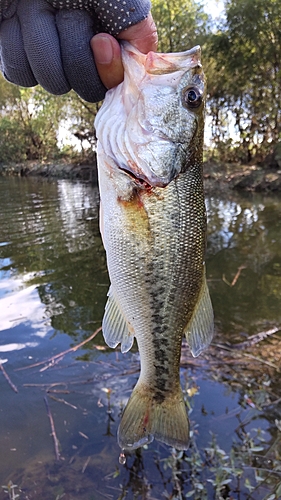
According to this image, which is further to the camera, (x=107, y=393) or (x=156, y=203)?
(x=107, y=393)

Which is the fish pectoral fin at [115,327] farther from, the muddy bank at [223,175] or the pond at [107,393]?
the muddy bank at [223,175]

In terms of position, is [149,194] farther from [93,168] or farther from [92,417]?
[93,168]

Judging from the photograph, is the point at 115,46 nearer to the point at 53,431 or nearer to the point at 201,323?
the point at 201,323

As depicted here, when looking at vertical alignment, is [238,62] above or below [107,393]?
above

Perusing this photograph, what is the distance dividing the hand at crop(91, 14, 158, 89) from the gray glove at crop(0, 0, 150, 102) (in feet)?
0.11

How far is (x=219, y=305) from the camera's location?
607 centimetres

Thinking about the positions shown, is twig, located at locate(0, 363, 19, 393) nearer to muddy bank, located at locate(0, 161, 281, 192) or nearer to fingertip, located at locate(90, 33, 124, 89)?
fingertip, located at locate(90, 33, 124, 89)

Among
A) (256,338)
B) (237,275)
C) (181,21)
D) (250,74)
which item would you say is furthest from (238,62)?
(256,338)

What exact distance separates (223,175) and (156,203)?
72.2ft

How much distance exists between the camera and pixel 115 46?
147 centimetres

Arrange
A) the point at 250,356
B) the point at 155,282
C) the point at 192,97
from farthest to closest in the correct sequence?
the point at 250,356, the point at 155,282, the point at 192,97

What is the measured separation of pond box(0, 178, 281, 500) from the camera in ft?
9.53

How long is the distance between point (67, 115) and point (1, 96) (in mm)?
10884

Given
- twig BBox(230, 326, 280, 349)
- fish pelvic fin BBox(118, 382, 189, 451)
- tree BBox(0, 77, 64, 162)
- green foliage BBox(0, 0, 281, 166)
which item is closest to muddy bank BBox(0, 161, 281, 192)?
green foliage BBox(0, 0, 281, 166)
